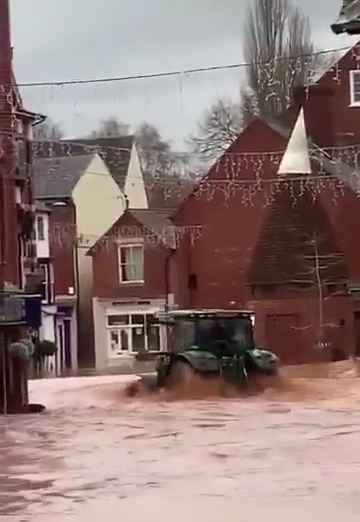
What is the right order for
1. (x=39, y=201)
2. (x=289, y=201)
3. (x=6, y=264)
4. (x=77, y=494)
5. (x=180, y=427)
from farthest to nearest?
1. (x=39, y=201)
2. (x=289, y=201)
3. (x=6, y=264)
4. (x=180, y=427)
5. (x=77, y=494)

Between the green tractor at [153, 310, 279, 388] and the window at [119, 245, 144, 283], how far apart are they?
1002 inches

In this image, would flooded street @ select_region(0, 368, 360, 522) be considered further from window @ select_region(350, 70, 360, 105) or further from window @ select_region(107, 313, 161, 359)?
window @ select_region(107, 313, 161, 359)

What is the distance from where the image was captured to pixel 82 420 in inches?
1022

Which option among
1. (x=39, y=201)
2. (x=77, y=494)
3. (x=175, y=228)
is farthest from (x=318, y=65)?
(x=77, y=494)

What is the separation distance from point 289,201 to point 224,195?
13.3 feet

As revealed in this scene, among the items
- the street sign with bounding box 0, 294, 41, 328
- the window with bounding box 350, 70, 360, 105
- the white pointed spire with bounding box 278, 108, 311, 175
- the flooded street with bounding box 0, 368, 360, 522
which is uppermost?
the window with bounding box 350, 70, 360, 105

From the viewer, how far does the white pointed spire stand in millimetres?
46344

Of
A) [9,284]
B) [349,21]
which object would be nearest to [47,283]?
[9,284]

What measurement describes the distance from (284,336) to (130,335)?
1346 cm

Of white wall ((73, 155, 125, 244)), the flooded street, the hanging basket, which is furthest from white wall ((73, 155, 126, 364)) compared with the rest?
the hanging basket

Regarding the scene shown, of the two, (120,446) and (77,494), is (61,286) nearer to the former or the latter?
(120,446)

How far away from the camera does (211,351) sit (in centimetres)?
3142

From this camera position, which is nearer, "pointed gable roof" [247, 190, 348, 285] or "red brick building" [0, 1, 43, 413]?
"red brick building" [0, 1, 43, 413]

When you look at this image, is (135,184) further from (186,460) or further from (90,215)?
(186,460)
